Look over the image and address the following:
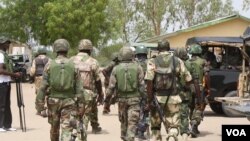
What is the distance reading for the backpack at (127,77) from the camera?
9.02 meters

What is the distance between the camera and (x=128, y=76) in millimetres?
9016

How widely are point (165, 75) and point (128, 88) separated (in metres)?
0.63

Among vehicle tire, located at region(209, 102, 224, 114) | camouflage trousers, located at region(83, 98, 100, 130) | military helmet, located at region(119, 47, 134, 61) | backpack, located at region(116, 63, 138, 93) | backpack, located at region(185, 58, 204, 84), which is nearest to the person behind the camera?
backpack, located at region(116, 63, 138, 93)

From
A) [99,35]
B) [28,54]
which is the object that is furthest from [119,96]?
[28,54]

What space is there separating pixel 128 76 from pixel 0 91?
10.9 feet

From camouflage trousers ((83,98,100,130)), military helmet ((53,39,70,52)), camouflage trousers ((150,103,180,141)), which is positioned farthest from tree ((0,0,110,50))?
military helmet ((53,39,70,52))

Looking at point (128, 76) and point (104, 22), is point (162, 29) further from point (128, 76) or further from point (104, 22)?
point (128, 76)

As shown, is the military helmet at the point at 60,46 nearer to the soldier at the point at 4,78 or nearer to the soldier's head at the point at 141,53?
the soldier's head at the point at 141,53

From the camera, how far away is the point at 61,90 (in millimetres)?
8039

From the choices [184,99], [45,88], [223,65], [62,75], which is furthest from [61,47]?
[223,65]

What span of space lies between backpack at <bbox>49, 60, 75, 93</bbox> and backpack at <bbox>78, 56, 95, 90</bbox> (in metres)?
2.07

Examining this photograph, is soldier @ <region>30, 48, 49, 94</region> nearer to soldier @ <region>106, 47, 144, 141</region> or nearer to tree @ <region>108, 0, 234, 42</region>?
soldier @ <region>106, 47, 144, 141</region>

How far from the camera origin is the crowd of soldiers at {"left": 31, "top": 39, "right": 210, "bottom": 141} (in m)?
8.07

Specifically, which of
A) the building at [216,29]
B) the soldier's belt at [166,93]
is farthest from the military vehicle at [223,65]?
the building at [216,29]
